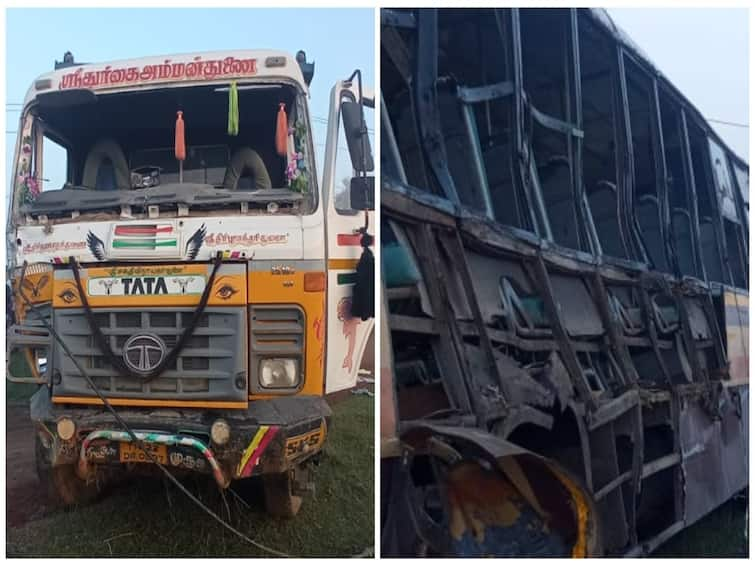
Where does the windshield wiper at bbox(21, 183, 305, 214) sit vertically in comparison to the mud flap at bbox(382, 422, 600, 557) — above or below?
above

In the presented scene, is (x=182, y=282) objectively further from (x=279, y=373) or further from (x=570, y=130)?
(x=570, y=130)

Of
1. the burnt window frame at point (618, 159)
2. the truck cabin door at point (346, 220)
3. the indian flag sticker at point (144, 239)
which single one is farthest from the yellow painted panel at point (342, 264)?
the burnt window frame at point (618, 159)

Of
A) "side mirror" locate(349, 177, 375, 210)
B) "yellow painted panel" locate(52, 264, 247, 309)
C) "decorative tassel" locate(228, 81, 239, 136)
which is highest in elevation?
"decorative tassel" locate(228, 81, 239, 136)

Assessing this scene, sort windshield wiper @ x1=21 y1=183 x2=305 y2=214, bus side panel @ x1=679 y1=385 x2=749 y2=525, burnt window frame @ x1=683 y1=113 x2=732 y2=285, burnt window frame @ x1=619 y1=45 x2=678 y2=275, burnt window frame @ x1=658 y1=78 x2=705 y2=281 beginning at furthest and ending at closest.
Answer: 1. burnt window frame @ x1=683 y1=113 x2=732 y2=285
2. burnt window frame @ x1=658 y1=78 x2=705 y2=281
3. bus side panel @ x1=679 y1=385 x2=749 y2=525
4. burnt window frame @ x1=619 y1=45 x2=678 y2=275
5. windshield wiper @ x1=21 y1=183 x2=305 y2=214

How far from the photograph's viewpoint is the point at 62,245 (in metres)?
3.06

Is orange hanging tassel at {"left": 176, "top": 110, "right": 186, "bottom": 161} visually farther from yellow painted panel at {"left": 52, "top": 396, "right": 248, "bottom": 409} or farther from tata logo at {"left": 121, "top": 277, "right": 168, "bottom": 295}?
yellow painted panel at {"left": 52, "top": 396, "right": 248, "bottom": 409}

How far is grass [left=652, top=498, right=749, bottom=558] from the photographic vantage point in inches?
140

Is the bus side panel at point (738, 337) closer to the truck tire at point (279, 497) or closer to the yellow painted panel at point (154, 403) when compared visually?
the truck tire at point (279, 497)

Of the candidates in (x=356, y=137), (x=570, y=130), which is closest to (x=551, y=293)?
(x=570, y=130)

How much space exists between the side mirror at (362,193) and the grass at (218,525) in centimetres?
85

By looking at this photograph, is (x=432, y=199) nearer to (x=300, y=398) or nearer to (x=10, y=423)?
(x=300, y=398)

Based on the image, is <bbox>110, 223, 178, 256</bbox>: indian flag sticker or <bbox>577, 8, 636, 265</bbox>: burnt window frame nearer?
<bbox>110, 223, 178, 256</bbox>: indian flag sticker

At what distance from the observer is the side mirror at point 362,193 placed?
2.89 meters

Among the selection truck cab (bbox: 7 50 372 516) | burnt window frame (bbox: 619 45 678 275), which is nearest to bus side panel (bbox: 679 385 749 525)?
burnt window frame (bbox: 619 45 678 275)
